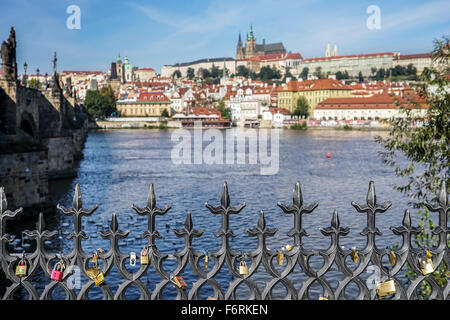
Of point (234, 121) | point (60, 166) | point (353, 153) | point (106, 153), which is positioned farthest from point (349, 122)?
point (60, 166)

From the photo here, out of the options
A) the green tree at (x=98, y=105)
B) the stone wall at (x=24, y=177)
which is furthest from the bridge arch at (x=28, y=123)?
the green tree at (x=98, y=105)

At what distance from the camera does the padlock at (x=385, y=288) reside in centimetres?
433

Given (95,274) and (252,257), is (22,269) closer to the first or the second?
(95,274)

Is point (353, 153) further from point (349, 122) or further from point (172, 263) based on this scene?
point (349, 122)

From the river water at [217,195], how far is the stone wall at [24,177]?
122cm

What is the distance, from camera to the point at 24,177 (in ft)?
74.5

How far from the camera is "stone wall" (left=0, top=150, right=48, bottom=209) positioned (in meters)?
21.6

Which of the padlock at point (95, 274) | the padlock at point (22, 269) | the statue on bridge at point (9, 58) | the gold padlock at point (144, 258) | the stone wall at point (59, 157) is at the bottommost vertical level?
the stone wall at point (59, 157)

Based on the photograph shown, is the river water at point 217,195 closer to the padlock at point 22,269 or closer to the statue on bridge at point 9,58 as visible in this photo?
the padlock at point 22,269

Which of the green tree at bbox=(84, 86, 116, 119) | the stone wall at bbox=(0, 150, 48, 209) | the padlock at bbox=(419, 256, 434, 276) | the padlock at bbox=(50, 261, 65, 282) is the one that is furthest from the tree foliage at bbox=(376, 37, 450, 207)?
the green tree at bbox=(84, 86, 116, 119)

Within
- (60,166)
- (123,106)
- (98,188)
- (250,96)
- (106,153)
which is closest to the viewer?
(98,188)

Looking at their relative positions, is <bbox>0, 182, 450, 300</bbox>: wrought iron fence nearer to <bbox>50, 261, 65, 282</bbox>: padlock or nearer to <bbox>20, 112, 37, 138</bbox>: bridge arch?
<bbox>50, 261, 65, 282</bbox>: padlock

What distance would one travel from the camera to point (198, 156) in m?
66.4
